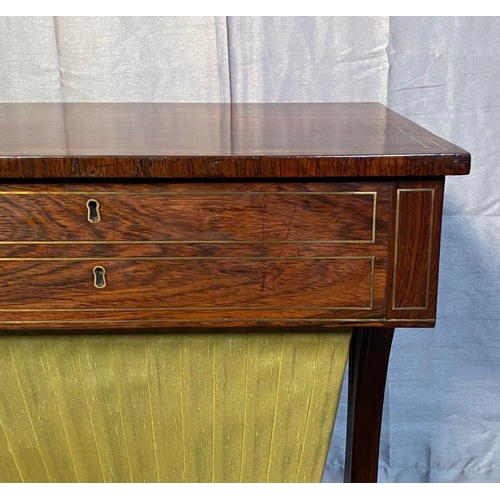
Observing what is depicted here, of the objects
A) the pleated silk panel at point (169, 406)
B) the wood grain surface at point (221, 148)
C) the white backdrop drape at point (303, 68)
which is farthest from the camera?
the white backdrop drape at point (303, 68)

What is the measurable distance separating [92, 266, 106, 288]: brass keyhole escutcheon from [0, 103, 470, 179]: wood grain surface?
0.09 metres

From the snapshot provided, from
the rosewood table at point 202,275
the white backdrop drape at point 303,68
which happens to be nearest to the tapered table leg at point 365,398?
the rosewood table at point 202,275

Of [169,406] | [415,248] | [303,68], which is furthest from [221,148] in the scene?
[303,68]

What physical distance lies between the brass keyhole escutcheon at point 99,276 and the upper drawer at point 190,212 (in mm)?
29

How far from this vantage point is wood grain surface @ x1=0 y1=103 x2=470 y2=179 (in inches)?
28.2

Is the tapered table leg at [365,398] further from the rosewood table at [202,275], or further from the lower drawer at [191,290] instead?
the lower drawer at [191,290]

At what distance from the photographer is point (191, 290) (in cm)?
77

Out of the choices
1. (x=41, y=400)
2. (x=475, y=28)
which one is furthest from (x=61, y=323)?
(x=475, y=28)

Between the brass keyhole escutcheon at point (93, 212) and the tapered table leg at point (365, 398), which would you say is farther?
the tapered table leg at point (365, 398)

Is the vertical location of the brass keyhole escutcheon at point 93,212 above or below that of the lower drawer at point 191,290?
above

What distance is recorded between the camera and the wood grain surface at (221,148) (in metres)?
0.72

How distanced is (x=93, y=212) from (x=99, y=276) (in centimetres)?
6

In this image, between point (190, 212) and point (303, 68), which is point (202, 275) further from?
point (303, 68)

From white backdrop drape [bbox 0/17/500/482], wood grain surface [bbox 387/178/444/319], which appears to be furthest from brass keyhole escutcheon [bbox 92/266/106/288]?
white backdrop drape [bbox 0/17/500/482]
